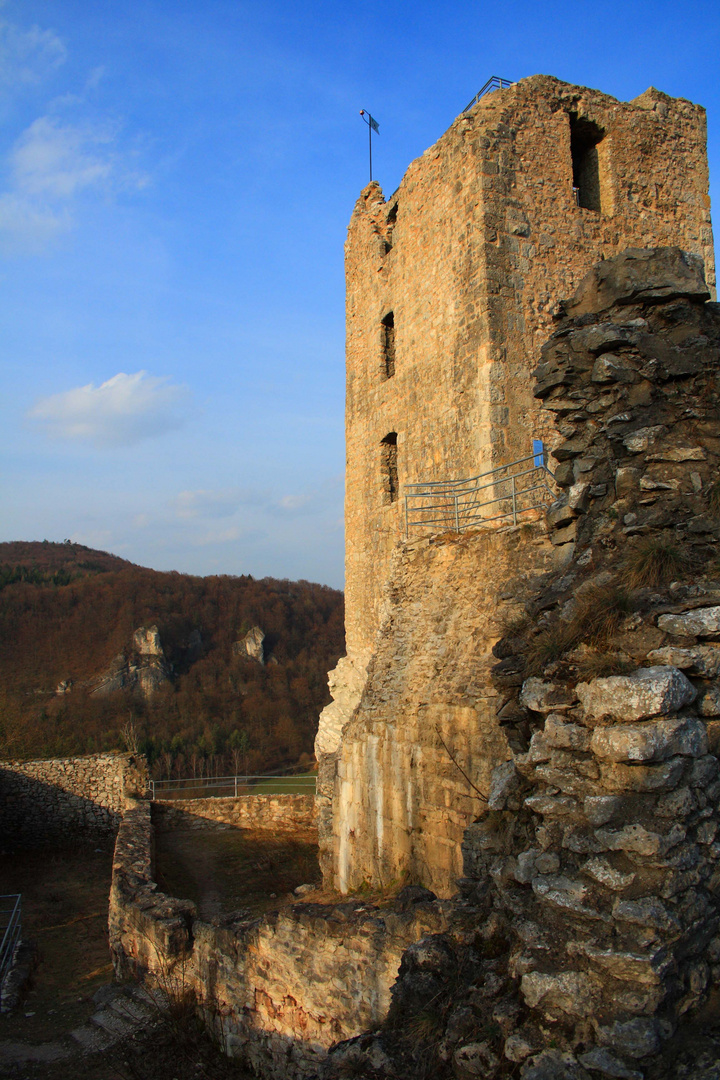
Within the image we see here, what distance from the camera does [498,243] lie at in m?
10.2

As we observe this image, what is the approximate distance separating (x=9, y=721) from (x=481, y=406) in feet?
70.2

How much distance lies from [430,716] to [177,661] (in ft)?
147

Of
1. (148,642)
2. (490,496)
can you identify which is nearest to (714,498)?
(490,496)

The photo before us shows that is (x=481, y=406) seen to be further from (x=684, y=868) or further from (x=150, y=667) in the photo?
(x=150, y=667)

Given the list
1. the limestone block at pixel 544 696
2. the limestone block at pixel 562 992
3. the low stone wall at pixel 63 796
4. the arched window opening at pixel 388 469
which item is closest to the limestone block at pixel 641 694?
the limestone block at pixel 544 696

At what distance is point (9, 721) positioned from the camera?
24.6 metres

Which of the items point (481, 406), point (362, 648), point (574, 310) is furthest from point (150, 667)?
point (574, 310)

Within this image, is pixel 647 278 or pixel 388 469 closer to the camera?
pixel 647 278

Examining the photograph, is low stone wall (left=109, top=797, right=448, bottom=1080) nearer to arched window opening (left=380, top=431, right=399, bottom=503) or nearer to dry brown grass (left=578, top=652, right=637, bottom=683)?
dry brown grass (left=578, top=652, right=637, bottom=683)

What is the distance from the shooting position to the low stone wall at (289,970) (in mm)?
4807

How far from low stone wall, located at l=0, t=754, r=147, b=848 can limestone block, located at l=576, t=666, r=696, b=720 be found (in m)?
16.0

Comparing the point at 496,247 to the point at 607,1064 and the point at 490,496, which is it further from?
the point at 607,1064

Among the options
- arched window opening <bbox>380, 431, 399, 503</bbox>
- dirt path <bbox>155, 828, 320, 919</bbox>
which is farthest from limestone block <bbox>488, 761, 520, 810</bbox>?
arched window opening <bbox>380, 431, 399, 503</bbox>

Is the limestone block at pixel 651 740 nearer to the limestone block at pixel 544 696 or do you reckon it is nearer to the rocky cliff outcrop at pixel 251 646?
the limestone block at pixel 544 696
